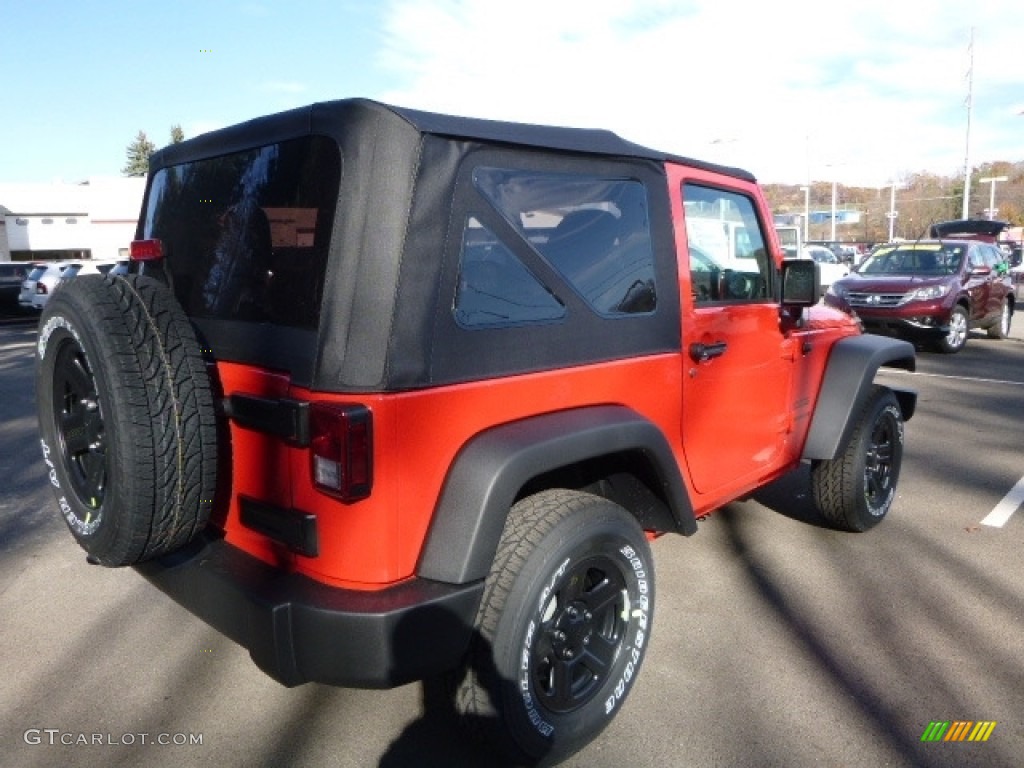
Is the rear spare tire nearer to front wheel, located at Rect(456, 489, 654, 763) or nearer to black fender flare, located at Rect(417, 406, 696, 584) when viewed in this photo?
black fender flare, located at Rect(417, 406, 696, 584)

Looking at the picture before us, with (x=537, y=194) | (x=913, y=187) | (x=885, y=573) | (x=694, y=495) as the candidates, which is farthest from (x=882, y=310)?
(x=913, y=187)

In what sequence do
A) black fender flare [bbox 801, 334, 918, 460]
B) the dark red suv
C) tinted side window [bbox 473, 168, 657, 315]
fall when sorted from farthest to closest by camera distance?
the dark red suv < black fender flare [bbox 801, 334, 918, 460] < tinted side window [bbox 473, 168, 657, 315]

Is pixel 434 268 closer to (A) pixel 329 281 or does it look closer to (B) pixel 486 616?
(A) pixel 329 281

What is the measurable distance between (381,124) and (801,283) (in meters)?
2.19

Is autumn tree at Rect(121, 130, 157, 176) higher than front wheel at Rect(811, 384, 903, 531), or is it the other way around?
autumn tree at Rect(121, 130, 157, 176)

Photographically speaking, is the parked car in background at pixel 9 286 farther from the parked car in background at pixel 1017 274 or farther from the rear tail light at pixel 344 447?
the parked car in background at pixel 1017 274

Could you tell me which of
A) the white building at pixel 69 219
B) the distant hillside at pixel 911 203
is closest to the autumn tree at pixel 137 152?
the white building at pixel 69 219

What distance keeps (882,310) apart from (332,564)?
11.4 metres

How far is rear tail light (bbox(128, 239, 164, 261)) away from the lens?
2.85m

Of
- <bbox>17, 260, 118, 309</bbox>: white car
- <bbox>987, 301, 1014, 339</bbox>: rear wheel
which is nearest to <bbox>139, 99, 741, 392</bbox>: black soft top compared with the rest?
<bbox>987, 301, 1014, 339</bbox>: rear wheel

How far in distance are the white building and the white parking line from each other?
171ft

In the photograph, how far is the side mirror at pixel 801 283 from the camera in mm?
3520

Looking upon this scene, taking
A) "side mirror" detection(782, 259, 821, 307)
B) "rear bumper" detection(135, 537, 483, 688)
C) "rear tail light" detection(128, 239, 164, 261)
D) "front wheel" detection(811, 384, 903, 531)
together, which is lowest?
"front wheel" detection(811, 384, 903, 531)

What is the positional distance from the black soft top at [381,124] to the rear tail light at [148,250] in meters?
0.33
